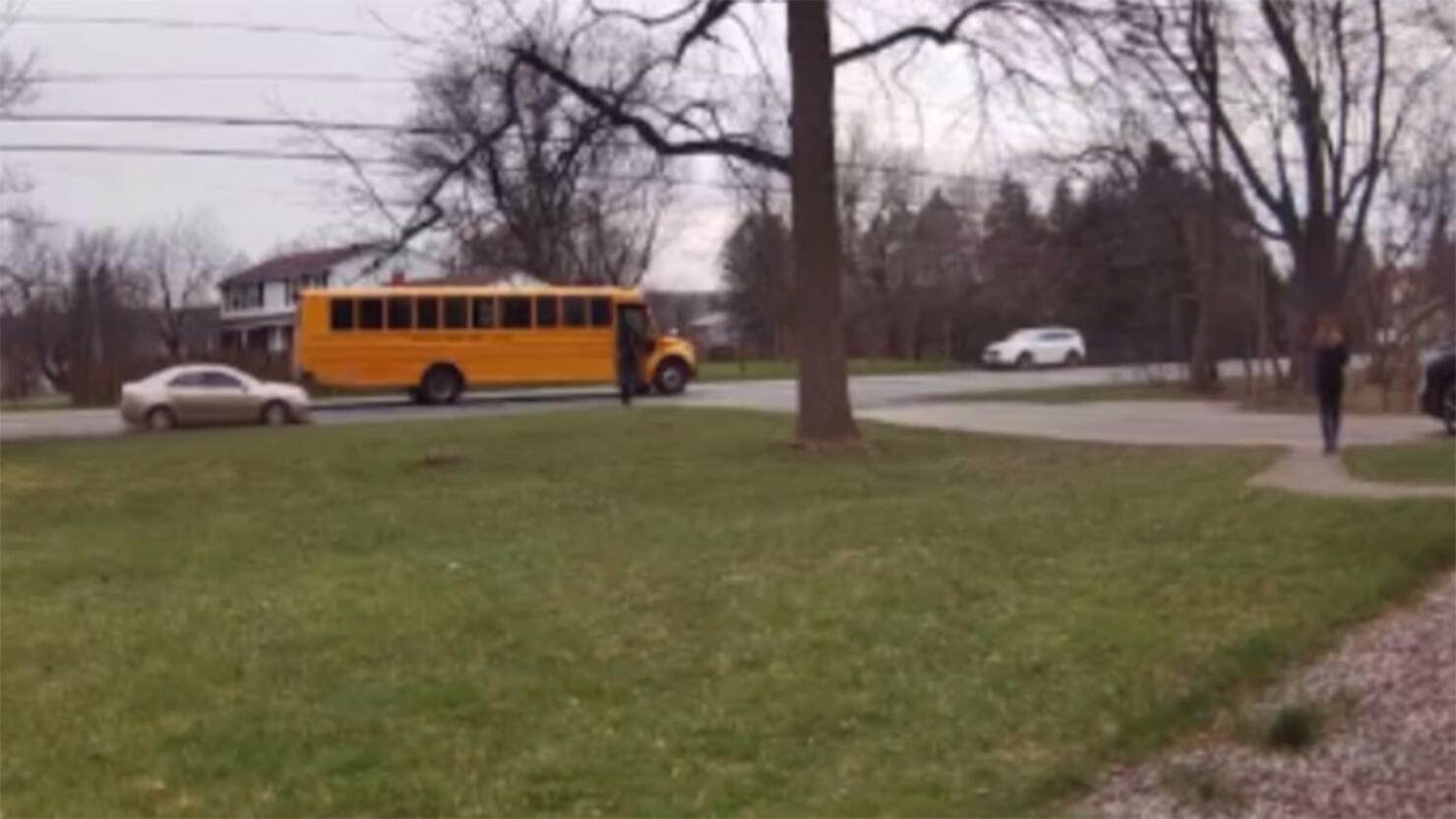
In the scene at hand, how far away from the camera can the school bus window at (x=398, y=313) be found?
143 feet

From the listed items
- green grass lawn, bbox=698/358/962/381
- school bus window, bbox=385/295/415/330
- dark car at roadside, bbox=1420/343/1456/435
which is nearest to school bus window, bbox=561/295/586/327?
school bus window, bbox=385/295/415/330

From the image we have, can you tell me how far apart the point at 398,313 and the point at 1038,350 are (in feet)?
107

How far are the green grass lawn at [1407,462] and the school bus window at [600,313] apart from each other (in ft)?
84.0

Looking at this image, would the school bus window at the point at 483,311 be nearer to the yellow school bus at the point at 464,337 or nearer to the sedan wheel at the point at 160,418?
the yellow school bus at the point at 464,337

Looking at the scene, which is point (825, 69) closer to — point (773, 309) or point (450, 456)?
point (450, 456)

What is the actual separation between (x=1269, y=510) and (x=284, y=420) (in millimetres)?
24589

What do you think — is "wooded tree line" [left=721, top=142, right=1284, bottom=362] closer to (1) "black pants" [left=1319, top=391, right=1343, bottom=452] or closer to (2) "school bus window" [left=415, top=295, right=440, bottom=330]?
(2) "school bus window" [left=415, top=295, right=440, bottom=330]

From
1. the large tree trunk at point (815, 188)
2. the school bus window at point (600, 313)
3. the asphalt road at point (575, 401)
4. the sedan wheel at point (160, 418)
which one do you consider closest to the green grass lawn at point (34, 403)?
the asphalt road at point (575, 401)

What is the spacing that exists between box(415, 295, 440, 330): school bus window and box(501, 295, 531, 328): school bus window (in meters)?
1.70

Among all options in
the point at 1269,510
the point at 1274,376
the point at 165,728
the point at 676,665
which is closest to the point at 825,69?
the point at 1269,510

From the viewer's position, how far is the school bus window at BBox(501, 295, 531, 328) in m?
44.6

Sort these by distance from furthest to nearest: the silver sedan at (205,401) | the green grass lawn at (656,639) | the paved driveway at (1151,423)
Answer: the silver sedan at (205,401)
the paved driveway at (1151,423)
the green grass lawn at (656,639)

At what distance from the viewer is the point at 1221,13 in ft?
85.6

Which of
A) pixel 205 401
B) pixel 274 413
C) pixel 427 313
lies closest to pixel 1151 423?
pixel 274 413
